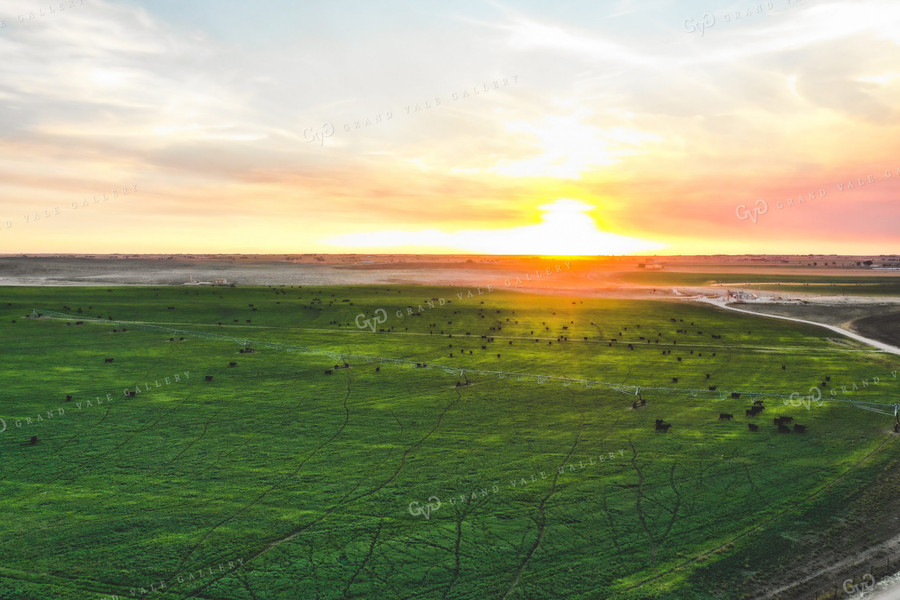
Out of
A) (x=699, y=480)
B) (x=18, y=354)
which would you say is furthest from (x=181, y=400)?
(x=699, y=480)

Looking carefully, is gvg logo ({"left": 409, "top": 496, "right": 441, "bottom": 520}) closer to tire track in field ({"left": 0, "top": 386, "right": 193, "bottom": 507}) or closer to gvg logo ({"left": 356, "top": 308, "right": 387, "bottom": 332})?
tire track in field ({"left": 0, "top": 386, "right": 193, "bottom": 507})

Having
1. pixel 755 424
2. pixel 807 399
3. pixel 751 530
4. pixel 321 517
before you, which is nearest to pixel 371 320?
pixel 755 424

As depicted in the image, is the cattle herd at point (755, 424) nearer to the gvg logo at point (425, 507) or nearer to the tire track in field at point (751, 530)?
the tire track in field at point (751, 530)

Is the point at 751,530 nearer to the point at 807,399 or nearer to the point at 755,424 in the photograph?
the point at 755,424

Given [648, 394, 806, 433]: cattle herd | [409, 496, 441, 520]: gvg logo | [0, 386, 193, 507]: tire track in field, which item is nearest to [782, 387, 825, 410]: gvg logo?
[648, 394, 806, 433]: cattle herd

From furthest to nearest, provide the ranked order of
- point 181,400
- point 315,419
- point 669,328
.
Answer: point 669,328 < point 181,400 < point 315,419

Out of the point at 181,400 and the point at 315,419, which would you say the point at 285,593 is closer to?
the point at 315,419
